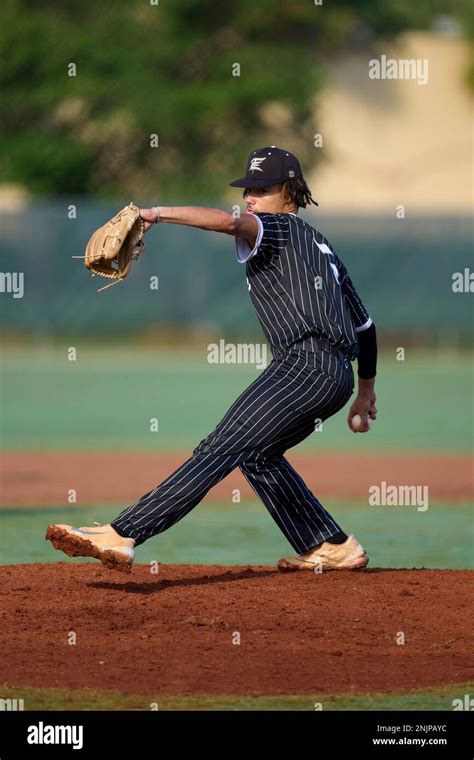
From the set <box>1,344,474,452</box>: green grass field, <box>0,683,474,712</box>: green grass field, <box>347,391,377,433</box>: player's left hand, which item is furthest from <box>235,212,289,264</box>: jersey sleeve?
<box>1,344,474,452</box>: green grass field

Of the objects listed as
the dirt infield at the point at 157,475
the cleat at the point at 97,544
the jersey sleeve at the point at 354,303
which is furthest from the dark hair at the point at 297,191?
the dirt infield at the point at 157,475

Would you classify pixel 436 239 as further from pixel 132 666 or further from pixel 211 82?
pixel 132 666

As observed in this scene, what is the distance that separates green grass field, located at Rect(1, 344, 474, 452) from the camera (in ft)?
52.3

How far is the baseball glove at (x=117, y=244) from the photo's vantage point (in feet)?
18.0

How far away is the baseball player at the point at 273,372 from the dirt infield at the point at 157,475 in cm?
487

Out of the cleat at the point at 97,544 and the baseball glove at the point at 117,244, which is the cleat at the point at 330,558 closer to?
the cleat at the point at 97,544

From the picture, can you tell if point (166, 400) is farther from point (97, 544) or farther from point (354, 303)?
point (97, 544)

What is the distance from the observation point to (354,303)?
21.1 ft

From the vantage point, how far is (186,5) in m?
31.7

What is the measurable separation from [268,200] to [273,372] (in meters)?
0.76

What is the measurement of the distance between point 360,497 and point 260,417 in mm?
5599

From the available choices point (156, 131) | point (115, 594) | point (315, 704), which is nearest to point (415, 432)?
point (115, 594)

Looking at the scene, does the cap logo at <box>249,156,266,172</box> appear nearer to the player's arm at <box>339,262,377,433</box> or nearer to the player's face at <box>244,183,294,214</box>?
the player's face at <box>244,183,294,214</box>

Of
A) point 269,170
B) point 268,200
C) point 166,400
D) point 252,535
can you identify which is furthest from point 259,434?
point 166,400
